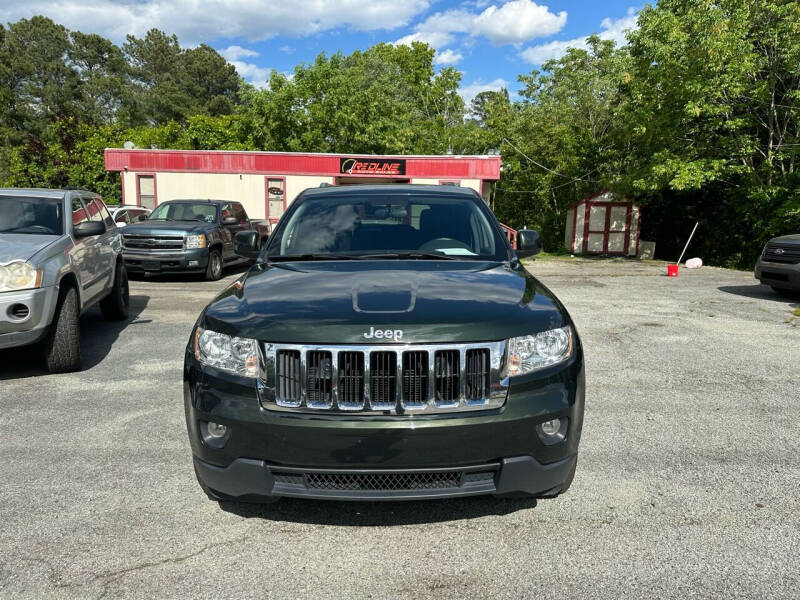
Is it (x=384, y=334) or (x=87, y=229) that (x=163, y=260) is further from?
(x=384, y=334)

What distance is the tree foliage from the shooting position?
61.9ft

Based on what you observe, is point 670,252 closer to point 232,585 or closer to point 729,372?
point 729,372

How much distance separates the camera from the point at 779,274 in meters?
10.6

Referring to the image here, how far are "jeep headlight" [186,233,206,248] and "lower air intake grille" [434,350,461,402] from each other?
1079cm

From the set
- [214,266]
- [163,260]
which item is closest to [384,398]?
[163,260]

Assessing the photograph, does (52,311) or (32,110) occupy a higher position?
(32,110)

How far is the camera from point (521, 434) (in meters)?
2.66

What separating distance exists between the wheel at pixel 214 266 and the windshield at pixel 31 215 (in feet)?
20.4

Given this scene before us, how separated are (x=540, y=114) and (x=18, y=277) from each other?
112ft

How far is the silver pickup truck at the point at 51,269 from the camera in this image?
519cm

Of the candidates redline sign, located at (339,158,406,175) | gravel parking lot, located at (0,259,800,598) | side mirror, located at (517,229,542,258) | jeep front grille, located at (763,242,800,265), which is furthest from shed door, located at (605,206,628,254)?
side mirror, located at (517,229,542,258)

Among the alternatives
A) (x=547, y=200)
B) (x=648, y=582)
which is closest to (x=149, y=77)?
(x=547, y=200)

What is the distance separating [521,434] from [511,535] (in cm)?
63

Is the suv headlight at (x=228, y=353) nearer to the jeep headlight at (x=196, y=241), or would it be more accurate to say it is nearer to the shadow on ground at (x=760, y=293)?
the jeep headlight at (x=196, y=241)
